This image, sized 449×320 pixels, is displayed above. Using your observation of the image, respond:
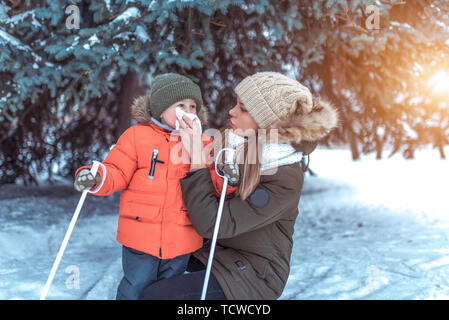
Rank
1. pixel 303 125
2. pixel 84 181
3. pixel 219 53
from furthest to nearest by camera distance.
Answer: pixel 219 53, pixel 303 125, pixel 84 181

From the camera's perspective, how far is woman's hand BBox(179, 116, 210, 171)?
1.83 meters

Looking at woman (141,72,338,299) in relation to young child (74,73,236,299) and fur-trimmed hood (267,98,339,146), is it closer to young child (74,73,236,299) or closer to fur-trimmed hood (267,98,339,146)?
fur-trimmed hood (267,98,339,146)

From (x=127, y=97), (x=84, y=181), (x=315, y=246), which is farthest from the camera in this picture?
(x=127, y=97)

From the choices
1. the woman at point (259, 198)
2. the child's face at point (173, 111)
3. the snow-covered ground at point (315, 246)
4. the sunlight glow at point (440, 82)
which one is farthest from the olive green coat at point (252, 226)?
the sunlight glow at point (440, 82)

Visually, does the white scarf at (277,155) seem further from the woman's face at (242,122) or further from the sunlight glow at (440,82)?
the sunlight glow at (440,82)

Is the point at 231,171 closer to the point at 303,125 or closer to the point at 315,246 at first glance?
the point at 303,125

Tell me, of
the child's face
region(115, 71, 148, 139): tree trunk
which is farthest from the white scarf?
region(115, 71, 148, 139): tree trunk

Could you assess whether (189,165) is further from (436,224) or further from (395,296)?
(436,224)

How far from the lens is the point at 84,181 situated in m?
1.68

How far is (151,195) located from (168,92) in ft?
2.09

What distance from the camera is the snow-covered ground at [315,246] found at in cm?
283

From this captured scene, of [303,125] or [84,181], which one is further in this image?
[303,125]

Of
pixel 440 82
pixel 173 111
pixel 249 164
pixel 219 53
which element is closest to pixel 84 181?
pixel 173 111
